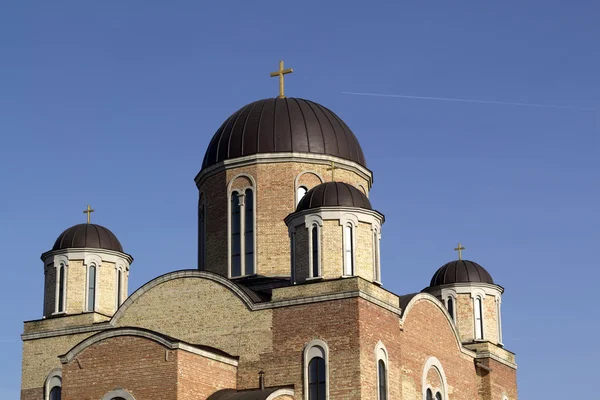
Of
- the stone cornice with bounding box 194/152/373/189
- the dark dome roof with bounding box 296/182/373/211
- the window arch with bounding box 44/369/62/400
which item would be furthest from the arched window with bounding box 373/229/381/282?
the window arch with bounding box 44/369/62/400

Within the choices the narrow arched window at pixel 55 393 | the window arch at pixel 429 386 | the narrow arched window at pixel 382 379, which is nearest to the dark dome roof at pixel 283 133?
the window arch at pixel 429 386

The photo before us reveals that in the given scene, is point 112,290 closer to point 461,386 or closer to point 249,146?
point 249,146

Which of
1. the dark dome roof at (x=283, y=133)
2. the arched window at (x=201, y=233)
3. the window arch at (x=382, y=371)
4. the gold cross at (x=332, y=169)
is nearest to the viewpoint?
the window arch at (x=382, y=371)

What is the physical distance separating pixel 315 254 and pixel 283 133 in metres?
6.61

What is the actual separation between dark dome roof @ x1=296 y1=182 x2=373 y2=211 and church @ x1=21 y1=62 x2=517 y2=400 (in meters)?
0.05

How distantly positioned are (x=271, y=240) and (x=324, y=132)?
13.8 feet

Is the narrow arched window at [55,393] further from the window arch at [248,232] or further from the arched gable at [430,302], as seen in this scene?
the arched gable at [430,302]

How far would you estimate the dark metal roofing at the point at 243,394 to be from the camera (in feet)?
95.0

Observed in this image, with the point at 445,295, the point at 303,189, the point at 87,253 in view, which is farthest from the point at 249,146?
the point at 445,295

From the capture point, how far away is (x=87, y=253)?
3500 centimetres

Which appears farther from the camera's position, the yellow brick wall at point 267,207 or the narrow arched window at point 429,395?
the yellow brick wall at point 267,207

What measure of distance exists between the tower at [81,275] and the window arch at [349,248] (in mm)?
8086

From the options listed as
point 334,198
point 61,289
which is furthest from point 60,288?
point 334,198

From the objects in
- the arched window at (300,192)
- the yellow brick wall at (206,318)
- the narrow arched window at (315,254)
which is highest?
the arched window at (300,192)
